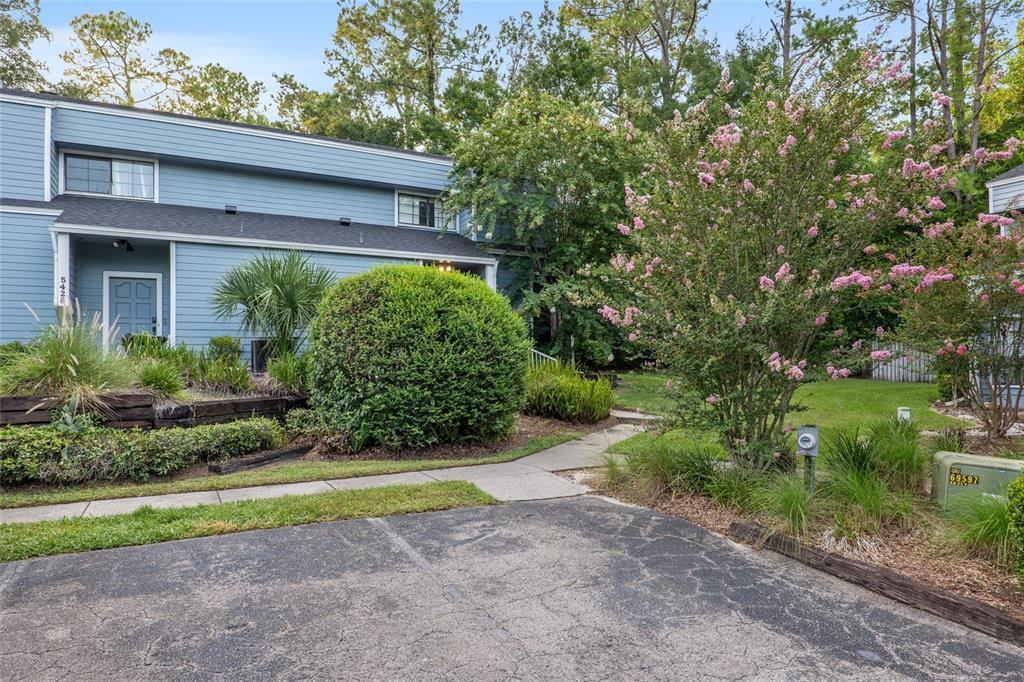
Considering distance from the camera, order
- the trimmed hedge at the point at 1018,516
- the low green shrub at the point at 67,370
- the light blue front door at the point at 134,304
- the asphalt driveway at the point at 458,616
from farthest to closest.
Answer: the light blue front door at the point at 134,304 → the low green shrub at the point at 67,370 → the trimmed hedge at the point at 1018,516 → the asphalt driveway at the point at 458,616

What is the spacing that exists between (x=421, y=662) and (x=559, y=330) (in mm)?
12859

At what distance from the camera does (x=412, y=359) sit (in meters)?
6.09

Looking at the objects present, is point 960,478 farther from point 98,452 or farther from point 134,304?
point 134,304

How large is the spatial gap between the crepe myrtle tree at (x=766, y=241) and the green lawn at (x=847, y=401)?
245 centimetres

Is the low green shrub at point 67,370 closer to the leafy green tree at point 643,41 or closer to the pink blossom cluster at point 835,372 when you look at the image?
the pink blossom cluster at point 835,372

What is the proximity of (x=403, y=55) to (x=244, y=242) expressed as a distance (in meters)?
15.2

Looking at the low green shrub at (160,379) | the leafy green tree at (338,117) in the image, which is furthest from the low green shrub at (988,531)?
the leafy green tree at (338,117)

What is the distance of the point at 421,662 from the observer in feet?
7.55

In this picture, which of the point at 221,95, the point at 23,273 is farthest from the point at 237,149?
the point at 221,95

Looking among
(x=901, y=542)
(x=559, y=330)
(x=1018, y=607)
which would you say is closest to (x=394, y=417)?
(x=901, y=542)

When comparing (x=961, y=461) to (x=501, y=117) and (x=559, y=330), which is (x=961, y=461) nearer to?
(x=559, y=330)

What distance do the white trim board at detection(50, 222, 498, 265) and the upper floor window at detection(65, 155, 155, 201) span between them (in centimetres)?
255

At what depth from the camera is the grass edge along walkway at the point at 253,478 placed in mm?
4629

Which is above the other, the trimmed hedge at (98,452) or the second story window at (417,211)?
the second story window at (417,211)
